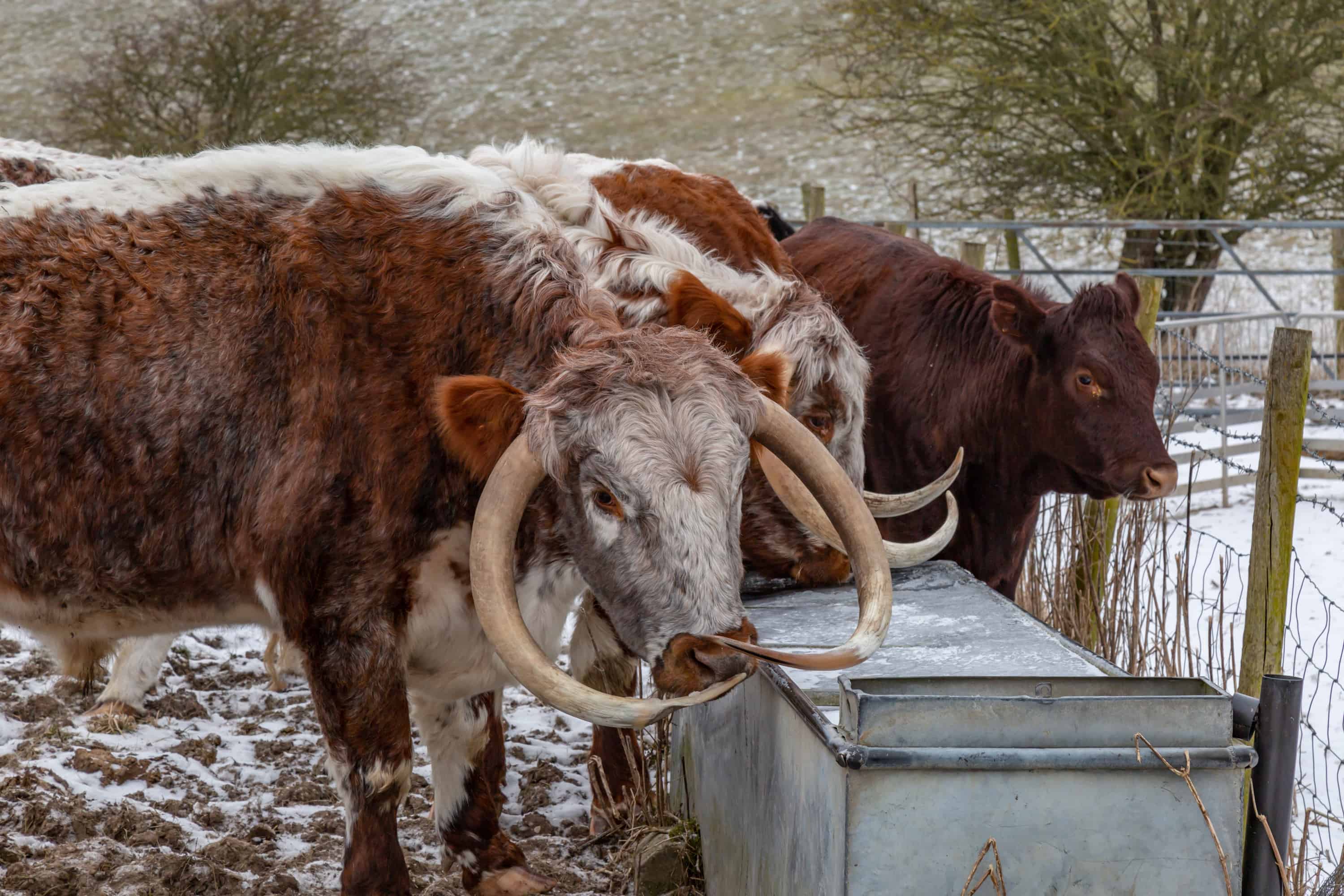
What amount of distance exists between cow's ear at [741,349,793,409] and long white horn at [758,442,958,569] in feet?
0.48

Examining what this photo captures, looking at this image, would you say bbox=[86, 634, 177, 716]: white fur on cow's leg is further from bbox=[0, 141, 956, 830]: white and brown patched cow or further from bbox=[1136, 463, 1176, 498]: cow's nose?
bbox=[1136, 463, 1176, 498]: cow's nose

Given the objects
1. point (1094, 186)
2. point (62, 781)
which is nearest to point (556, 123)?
point (1094, 186)

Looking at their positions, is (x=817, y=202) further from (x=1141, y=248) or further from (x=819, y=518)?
(x=819, y=518)

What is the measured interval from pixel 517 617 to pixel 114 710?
318cm

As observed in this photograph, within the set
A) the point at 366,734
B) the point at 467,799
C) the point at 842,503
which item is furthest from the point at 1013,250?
the point at 366,734

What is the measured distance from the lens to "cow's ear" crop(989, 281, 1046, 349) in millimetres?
4887

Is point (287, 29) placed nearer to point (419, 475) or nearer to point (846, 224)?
point (846, 224)

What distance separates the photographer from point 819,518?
137 inches

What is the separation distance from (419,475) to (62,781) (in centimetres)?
223

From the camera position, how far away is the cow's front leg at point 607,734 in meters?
4.01

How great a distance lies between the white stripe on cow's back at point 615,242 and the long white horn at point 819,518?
67 centimetres

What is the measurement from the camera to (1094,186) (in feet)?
49.8

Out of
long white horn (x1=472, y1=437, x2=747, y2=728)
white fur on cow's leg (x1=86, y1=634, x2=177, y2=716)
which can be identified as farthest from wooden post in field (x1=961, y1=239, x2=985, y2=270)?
long white horn (x1=472, y1=437, x2=747, y2=728)

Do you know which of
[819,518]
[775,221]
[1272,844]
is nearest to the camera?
[1272,844]
